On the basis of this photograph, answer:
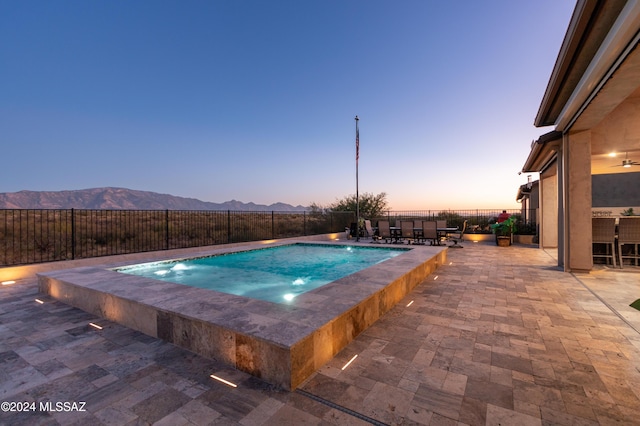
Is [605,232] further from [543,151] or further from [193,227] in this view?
[193,227]

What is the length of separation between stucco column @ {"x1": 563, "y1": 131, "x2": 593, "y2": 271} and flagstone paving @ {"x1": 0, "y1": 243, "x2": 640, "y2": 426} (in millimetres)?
2823

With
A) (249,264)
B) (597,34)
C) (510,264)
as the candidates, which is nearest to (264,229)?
(249,264)

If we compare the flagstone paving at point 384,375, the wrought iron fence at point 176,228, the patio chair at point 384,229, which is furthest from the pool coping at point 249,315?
the patio chair at point 384,229

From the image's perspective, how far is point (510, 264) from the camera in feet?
24.2

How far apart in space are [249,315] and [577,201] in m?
7.38

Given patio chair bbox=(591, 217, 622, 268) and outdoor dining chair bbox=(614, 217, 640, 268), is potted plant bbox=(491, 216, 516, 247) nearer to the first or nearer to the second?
patio chair bbox=(591, 217, 622, 268)

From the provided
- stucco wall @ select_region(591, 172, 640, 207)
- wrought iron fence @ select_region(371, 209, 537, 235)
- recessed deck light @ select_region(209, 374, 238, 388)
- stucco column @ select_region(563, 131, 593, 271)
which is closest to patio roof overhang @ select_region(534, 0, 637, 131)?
stucco column @ select_region(563, 131, 593, 271)

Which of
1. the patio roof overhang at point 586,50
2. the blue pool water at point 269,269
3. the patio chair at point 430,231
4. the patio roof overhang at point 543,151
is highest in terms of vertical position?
the patio roof overhang at point 586,50

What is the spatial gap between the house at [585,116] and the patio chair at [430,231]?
3.48m

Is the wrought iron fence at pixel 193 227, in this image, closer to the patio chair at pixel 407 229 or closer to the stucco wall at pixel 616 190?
the patio chair at pixel 407 229

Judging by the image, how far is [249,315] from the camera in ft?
8.86

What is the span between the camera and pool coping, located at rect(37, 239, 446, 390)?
85.9 inches

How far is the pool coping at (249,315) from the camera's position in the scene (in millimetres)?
2182

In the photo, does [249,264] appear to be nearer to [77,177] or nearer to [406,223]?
[406,223]
